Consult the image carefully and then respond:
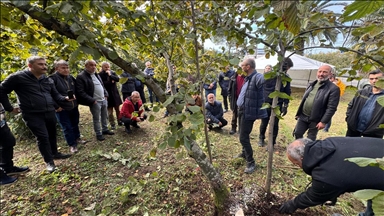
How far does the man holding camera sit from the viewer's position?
3357 mm

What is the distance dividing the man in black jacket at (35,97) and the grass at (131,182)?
49 cm

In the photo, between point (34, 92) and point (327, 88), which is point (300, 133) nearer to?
point (327, 88)

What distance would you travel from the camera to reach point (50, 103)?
295cm

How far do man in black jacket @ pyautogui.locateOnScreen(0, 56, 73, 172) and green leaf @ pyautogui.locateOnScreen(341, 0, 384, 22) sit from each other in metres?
3.55

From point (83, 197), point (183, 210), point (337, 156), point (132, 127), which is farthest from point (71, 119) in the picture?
point (337, 156)

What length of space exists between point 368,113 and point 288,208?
6.56 ft

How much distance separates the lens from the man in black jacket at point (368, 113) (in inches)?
98.0

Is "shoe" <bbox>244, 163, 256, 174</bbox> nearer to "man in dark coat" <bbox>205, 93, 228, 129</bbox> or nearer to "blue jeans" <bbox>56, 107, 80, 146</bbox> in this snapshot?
"man in dark coat" <bbox>205, 93, 228, 129</bbox>

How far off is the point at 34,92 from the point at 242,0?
3222 millimetres

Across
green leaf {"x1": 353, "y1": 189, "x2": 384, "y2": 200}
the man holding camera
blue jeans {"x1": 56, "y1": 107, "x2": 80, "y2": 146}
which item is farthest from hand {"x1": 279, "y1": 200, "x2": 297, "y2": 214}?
blue jeans {"x1": 56, "y1": 107, "x2": 80, "y2": 146}

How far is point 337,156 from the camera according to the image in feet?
4.97

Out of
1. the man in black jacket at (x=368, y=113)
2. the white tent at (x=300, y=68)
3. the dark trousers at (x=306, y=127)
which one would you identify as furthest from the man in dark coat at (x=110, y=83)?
the white tent at (x=300, y=68)

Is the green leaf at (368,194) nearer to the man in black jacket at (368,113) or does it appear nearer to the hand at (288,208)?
the hand at (288,208)

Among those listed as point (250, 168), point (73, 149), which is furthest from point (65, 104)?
point (250, 168)
